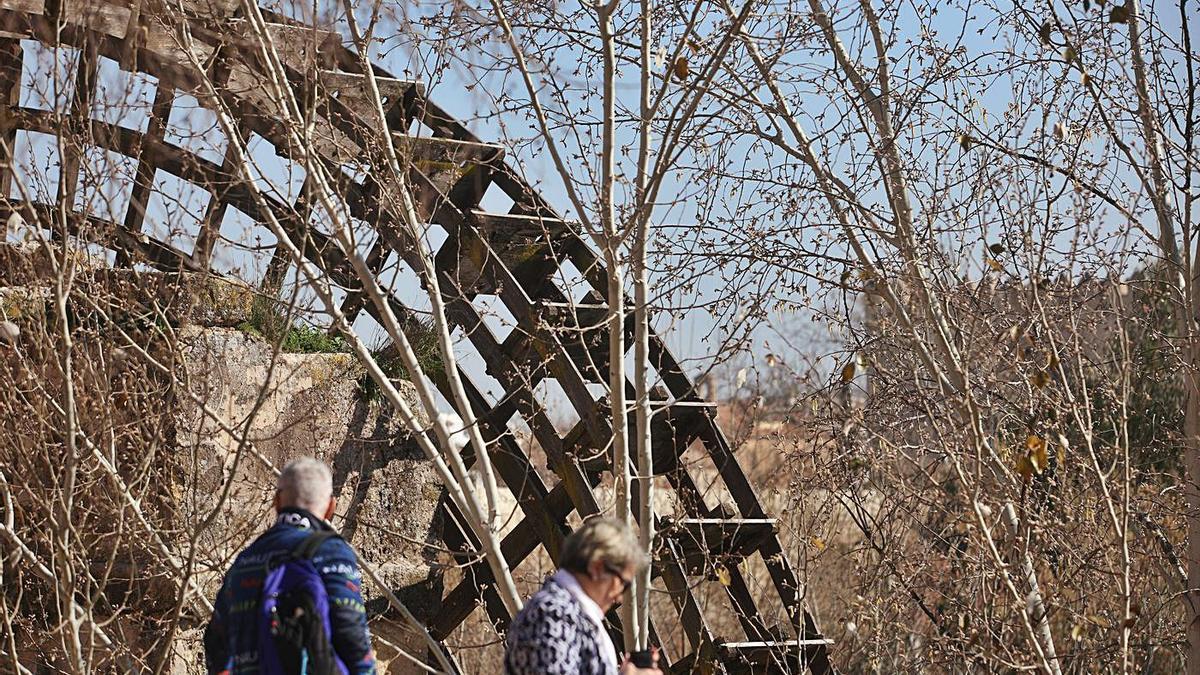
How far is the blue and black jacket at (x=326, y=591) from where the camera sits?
3.70 metres

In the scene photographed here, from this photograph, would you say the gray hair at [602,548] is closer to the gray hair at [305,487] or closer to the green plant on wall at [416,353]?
the gray hair at [305,487]

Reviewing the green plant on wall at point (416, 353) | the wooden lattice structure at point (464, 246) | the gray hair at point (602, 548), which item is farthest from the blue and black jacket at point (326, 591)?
the green plant on wall at point (416, 353)

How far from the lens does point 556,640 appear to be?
11.3ft

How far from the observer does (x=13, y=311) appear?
21.2 feet

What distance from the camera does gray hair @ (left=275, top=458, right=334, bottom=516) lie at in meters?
3.82

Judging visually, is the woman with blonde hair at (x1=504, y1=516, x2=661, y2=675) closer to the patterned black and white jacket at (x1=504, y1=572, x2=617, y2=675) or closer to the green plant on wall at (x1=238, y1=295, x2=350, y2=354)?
the patterned black and white jacket at (x1=504, y1=572, x2=617, y2=675)

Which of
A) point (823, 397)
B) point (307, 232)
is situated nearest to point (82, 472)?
point (307, 232)

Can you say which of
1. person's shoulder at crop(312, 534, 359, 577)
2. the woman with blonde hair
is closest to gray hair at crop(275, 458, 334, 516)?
person's shoulder at crop(312, 534, 359, 577)

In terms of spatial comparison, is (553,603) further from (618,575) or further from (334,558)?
(334,558)

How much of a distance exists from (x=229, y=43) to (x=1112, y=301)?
16.0 feet

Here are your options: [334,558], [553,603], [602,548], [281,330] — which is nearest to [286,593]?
[334,558]

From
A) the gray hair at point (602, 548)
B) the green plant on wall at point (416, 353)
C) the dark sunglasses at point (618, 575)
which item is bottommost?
the dark sunglasses at point (618, 575)

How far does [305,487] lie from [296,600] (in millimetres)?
338

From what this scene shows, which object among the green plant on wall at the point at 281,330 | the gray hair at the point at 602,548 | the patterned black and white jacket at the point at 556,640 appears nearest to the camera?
the patterned black and white jacket at the point at 556,640
